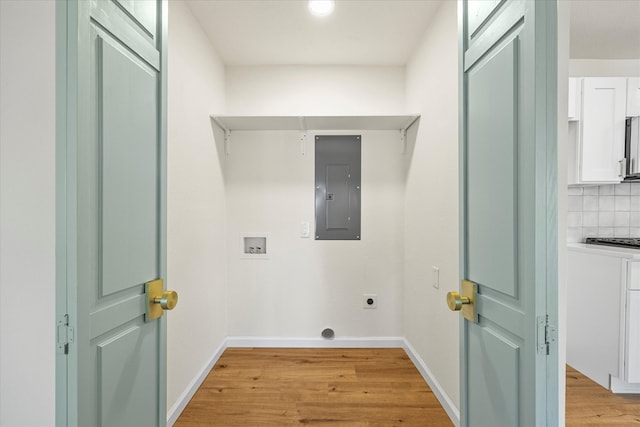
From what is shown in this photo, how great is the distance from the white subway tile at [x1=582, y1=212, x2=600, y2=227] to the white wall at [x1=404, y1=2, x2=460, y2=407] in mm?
1069

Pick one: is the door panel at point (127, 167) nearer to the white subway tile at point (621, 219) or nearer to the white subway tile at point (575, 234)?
the white subway tile at point (575, 234)

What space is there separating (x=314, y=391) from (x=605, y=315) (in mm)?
2030

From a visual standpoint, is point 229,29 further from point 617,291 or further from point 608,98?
point 617,291

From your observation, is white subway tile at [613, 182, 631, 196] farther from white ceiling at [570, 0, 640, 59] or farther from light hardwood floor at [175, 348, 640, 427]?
light hardwood floor at [175, 348, 640, 427]

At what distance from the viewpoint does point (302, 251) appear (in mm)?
3070

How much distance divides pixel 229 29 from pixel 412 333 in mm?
2868

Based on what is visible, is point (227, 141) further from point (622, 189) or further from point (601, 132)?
point (622, 189)

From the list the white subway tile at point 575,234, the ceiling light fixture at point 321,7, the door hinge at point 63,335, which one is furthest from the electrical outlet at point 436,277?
the door hinge at point 63,335

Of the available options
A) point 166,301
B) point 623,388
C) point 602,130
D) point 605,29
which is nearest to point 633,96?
point 602,130

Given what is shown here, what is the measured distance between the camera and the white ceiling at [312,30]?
84.6 inches

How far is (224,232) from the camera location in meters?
3.00

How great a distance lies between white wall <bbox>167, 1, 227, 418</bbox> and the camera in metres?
1.92

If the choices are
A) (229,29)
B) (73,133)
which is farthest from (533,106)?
(229,29)

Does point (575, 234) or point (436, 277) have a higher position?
point (575, 234)
